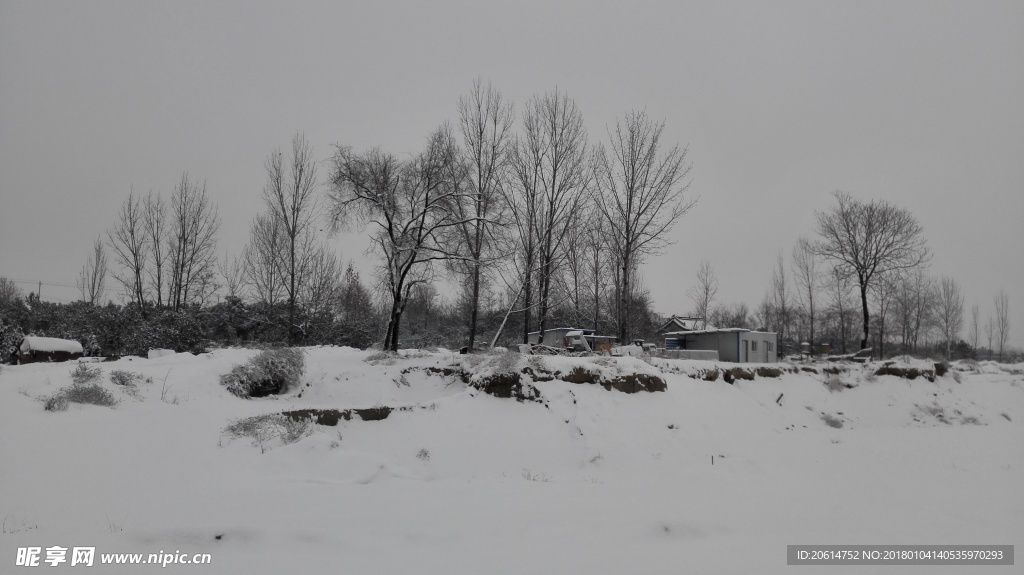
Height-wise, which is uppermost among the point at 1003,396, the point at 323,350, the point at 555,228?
the point at 555,228

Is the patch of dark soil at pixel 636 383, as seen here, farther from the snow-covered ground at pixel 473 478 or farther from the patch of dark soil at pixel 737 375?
the patch of dark soil at pixel 737 375

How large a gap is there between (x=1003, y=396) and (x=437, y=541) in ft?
83.3

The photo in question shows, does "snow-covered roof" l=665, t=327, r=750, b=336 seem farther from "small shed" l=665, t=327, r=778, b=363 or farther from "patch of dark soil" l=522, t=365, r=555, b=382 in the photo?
"patch of dark soil" l=522, t=365, r=555, b=382

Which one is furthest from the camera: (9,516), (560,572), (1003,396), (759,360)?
(759,360)

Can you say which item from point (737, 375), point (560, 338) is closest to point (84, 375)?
point (737, 375)

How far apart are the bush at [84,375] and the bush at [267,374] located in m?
2.16

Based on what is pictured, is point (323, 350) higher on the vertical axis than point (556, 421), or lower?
higher

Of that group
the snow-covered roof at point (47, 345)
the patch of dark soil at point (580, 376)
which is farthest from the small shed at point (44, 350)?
the patch of dark soil at point (580, 376)

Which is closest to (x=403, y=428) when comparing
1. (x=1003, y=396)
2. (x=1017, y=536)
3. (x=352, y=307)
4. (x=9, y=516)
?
(x=9, y=516)

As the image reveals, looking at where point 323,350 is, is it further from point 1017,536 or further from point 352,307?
point 352,307

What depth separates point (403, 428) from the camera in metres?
8.72

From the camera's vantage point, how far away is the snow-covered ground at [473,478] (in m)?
4.13

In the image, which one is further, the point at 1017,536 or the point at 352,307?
the point at 352,307

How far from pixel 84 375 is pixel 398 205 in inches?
504
